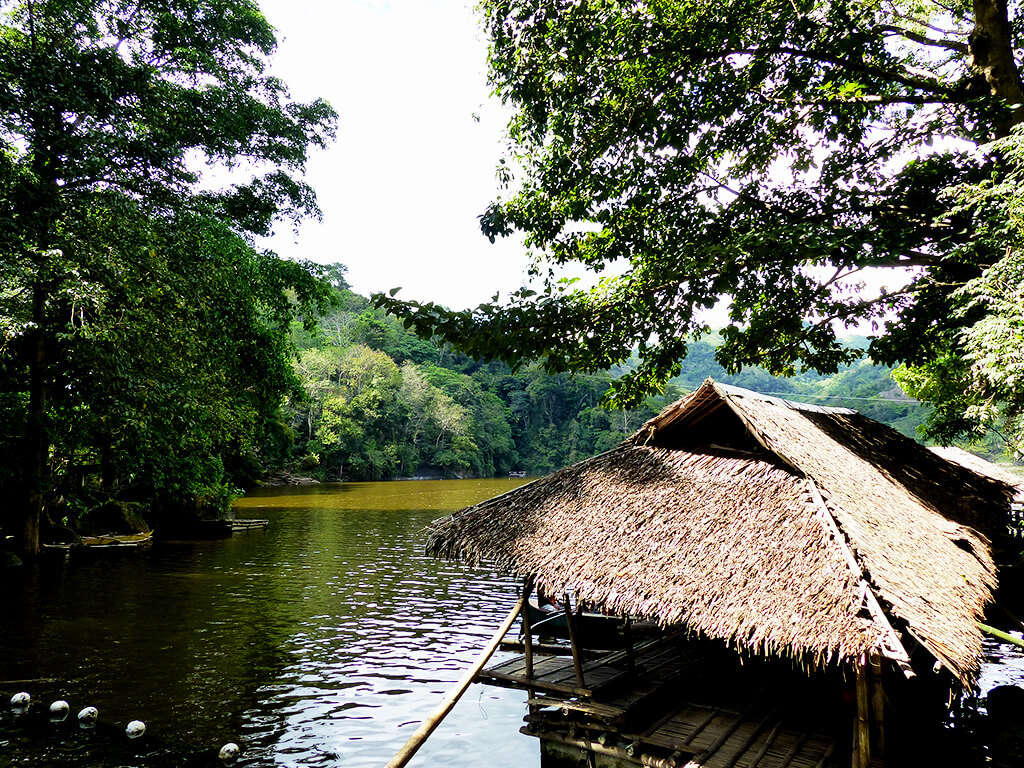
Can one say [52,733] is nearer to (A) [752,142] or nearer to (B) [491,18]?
(B) [491,18]

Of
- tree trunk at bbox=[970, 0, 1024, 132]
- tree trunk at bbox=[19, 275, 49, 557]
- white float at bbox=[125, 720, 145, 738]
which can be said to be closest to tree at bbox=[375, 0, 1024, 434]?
tree trunk at bbox=[970, 0, 1024, 132]

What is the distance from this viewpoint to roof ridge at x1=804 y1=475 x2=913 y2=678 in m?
4.71

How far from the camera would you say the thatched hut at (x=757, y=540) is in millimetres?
5547

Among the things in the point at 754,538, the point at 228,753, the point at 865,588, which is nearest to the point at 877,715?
the point at 865,588

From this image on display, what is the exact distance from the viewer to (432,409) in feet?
218

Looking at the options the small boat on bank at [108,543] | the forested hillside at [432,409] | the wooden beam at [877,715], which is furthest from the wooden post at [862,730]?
the forested hillside at [432,409]

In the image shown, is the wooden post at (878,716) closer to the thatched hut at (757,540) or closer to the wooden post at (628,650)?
the thatched hut at (757,540)

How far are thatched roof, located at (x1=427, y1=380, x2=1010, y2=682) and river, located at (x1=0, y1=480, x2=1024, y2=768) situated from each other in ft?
11.5

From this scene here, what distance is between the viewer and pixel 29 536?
56.7 feet

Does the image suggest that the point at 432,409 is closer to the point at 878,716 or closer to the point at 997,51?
the point at 997,51

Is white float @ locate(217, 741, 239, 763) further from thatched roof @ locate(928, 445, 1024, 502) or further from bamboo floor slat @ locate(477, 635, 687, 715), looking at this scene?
thatched roof @ locate(928, 445, 1024, 502)

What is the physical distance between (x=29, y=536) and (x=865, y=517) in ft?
65.9

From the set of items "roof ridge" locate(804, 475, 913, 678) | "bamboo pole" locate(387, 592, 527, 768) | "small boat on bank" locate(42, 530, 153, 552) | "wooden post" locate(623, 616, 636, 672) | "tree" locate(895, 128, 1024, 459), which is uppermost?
"tree" locate(895, 128, 1024, 459)

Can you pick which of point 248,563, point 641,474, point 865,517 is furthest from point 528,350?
point 248,563
